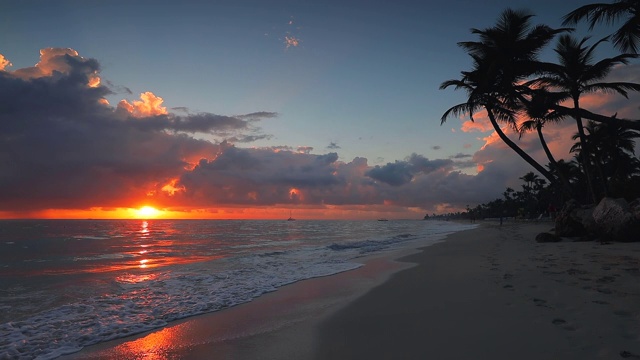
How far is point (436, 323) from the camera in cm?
584

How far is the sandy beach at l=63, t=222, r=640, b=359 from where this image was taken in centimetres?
458

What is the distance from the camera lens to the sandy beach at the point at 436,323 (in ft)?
15.0

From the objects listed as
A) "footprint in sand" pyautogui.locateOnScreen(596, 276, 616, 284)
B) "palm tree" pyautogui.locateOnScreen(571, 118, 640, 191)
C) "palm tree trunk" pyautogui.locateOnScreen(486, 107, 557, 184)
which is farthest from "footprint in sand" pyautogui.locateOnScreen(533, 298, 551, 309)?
"palm tree" pyautogui.locateOnScreen(571, 118, 640, 191)

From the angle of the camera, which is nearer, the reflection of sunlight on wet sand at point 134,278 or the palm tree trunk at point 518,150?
the reflection of sunlight on wet sand at point 134,278

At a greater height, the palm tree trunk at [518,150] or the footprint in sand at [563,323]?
the palm tree trunk at [518,150]

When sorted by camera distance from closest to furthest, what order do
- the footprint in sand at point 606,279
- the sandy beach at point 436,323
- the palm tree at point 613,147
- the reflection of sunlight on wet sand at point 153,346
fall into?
the sandy beach at point 436,323
the reflection of sunlight on wet sand at point 153,346
the footprint in sand at point 606,279
the palm tree at point 613,147

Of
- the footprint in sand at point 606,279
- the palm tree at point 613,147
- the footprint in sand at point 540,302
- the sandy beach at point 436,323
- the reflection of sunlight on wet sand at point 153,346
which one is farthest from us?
the palm tree at point 613,147

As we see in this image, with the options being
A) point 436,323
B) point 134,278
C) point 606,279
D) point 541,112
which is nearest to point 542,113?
point 541,112

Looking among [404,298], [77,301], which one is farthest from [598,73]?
[77,301]

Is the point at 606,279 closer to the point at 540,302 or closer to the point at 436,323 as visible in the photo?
the point at 540,302

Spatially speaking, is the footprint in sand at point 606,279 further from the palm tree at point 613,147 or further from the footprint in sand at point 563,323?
the palm tree at point 613,147

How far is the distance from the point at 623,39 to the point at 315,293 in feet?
56.8

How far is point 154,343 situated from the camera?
581 centimetres

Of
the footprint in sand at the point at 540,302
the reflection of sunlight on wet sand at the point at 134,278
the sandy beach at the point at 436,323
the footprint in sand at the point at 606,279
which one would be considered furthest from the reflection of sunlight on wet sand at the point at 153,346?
the footprint in sand at the point at 606,279
